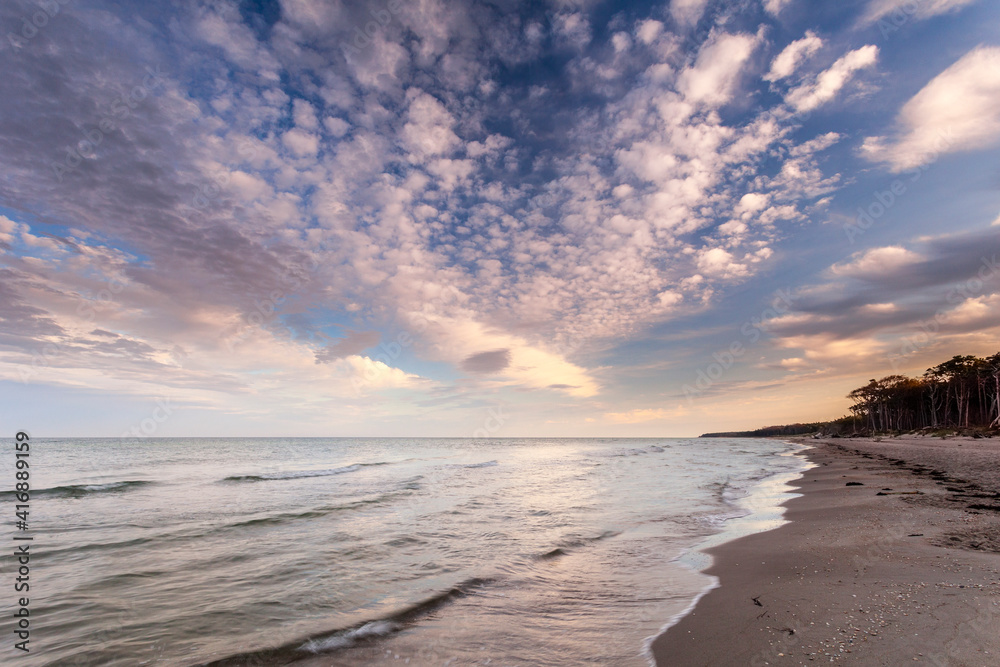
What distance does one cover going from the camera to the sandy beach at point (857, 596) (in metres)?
4.18

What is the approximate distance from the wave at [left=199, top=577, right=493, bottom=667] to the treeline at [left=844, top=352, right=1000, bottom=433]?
90.6m

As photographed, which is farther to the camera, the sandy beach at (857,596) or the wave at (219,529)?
the wave at (219,529)

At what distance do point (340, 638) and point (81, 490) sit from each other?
75.6ft

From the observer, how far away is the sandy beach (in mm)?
4176

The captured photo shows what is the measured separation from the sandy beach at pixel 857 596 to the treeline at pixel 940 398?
81.5 meters

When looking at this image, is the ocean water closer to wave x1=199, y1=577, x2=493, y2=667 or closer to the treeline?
wave x1=199, y1=577, x2=493, y2=667

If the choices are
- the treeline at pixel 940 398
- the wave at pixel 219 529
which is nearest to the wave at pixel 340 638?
the wave at pixel 219 529

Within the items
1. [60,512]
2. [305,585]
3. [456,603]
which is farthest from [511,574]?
[60,512]

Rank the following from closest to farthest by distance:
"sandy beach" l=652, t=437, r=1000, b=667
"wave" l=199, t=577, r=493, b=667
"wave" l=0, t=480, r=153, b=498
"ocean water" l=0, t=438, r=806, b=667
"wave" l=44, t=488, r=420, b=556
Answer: "sandy beach" l=652, t=437, r=1000, b=667
"wave" l=199, t=577, r=493, b=667
"ocean water" l=0, t=438, r=806, b=667
"wave" l=44, t=488, r=420, b=556
"wave" l=0, t=480, r=153, b=498

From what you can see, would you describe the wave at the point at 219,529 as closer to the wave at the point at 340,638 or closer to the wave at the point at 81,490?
the wave at the point at 340,638

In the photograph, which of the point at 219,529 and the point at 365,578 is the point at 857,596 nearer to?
the point at 365,578

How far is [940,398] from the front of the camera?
291 ft

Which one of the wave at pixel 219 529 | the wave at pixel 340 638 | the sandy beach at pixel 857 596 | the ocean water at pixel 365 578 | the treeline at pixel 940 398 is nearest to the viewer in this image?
the sandy beach at pixel 857 596

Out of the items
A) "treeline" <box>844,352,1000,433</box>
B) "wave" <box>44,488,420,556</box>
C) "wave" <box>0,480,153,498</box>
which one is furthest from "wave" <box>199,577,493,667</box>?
"treeline" <box>844,352,1000,433</box>
